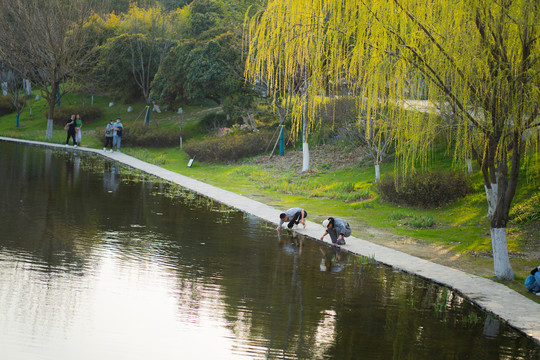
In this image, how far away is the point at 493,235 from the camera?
12.4m

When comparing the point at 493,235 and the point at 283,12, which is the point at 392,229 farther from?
the point at 283,12

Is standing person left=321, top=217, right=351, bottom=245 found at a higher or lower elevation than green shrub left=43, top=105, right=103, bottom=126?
lower

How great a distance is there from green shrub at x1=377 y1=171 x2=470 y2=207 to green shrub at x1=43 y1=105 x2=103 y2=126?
3816 centimetres

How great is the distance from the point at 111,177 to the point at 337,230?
13.7 meters

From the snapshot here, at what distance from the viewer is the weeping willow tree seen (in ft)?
36.0

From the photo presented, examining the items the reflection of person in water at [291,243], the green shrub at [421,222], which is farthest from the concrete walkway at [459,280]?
the green shrub at [421,222]

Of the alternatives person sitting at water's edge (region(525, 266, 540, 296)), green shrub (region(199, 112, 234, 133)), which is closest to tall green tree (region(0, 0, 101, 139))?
green shrub (region(199, 112, 234, 133))

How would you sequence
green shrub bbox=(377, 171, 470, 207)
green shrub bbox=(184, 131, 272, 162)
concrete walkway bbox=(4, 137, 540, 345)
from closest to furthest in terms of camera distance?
concrete walkway bbox=(4, 137, 540, 345) → green shrub bbox=(377, 171, 470, 207) → green shrub bbox=(184, 131, 272, 162)

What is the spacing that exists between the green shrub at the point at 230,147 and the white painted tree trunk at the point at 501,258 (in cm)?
2452

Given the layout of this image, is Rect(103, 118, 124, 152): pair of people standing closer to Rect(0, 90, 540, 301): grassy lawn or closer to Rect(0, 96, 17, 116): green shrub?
Rect(0, 90, 540, 301): grassy lawn

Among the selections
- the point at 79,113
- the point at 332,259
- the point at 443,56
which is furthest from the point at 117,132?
the point at 443,56

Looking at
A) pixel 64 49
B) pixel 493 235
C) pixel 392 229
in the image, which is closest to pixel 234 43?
pixel 64 49

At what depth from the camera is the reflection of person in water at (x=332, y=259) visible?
12.6 m

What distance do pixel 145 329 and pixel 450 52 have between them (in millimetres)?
7166
